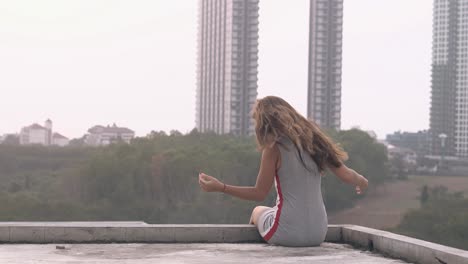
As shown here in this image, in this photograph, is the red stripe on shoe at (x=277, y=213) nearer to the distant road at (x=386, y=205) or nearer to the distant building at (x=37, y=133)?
the distant road at (x=386, y=205)

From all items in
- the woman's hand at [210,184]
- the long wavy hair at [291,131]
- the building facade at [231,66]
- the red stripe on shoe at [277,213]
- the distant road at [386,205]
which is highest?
the building facade at [231,66]

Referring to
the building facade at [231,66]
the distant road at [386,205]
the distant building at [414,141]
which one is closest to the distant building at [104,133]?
the building facade at [231,66]

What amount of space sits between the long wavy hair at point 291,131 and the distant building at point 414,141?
2701 inches

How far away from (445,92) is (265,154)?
2825 inches

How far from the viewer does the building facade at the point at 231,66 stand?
55938mm

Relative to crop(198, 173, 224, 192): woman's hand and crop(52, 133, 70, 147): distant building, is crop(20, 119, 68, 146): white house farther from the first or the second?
crop(198, 173, 224, 192): woman's hand

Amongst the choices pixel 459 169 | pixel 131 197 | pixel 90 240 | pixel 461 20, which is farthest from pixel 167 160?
pixel 90 240

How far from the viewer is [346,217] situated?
4747 centimetres

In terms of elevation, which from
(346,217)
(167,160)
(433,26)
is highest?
(433,26)

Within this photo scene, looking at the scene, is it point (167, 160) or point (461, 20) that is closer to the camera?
point (167, 160)

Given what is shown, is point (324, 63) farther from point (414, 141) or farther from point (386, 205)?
point (414, 141)

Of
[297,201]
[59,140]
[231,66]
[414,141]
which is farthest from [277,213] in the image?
[414,141]

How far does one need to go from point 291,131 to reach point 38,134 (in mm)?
63547

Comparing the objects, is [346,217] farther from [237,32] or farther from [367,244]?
[367,244]
